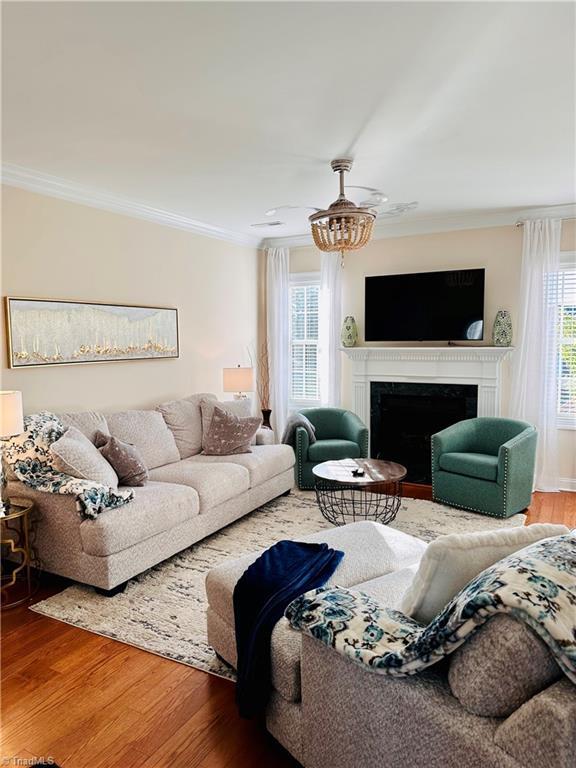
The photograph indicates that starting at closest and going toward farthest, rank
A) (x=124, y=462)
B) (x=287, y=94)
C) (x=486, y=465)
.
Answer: (x=287, y=94) → (x=124, y=462) → (x=486, y=465)

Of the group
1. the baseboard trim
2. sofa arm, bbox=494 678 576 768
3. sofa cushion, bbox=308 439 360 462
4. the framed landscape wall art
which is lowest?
the baseboard trim

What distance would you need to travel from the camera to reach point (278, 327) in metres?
6.34

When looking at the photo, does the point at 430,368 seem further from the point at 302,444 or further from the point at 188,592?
the point at 188,592

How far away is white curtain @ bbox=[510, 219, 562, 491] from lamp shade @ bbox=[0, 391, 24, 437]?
4420 millimetres

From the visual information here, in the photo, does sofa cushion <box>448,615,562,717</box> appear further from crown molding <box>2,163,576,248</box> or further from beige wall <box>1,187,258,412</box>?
crown molding <box>2,163,576,248</box>

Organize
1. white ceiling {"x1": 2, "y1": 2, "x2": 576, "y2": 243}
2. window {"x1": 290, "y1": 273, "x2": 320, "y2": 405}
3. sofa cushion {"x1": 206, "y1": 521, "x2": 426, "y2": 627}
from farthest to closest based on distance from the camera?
window {"x1": 290, "y1": 273, "x2": 320, "y2": 405}, sofa cushion {"x1": 206, "y1": 521, "x2": 426, "y2": 627}, white ceiling {"x1": 2, "y1": 2, "x2": 576, "y2": 243}

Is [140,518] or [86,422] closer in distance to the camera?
[140,518]

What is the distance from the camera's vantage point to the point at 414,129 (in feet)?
9.71

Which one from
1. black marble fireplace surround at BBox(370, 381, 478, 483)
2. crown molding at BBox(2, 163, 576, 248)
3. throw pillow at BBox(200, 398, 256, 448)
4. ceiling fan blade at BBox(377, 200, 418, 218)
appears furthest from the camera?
black marble fireplace surround at BBox(370, 381, 478, 483)

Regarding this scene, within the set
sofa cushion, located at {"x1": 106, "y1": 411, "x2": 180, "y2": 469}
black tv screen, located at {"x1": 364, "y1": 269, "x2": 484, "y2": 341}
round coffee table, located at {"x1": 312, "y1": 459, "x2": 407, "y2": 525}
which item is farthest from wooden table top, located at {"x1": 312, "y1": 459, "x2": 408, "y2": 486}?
black tv screen, located at {"x1": 364, "y1": 269, "x2": 484, "y2": 341}

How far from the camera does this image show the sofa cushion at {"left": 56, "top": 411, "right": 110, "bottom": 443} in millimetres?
3748

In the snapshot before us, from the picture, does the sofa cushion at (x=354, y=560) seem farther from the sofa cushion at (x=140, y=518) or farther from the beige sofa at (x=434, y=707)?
the sofa cushion at (x=140, y=518)

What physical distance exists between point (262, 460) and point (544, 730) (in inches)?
138

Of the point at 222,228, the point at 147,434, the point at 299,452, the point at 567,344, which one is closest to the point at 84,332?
the point at 147,434
